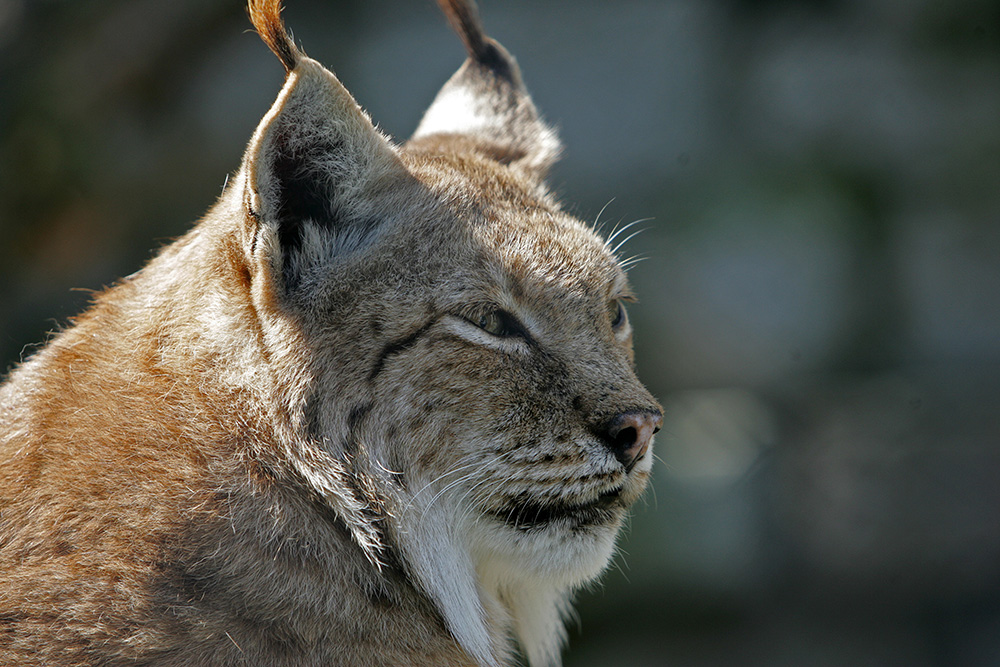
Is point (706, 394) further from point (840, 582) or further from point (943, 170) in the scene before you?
point (943, 170)

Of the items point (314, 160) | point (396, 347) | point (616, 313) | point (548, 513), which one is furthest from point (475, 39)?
point (548, 513)

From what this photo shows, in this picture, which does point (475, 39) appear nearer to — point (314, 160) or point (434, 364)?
point (314, 160)

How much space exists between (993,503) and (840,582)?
131 cm

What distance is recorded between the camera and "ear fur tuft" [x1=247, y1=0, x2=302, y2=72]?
2.24 m

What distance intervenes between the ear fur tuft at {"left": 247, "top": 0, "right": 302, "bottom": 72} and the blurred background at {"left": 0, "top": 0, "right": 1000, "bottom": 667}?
492 cm

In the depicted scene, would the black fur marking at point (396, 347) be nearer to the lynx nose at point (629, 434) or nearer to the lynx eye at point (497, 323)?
the lynx eye at point (497, 323)

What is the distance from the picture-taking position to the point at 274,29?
88.4 inches

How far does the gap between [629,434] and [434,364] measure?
0.61 m

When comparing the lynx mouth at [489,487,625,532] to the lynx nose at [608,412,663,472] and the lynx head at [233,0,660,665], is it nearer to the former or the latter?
the lynx head at [233,0,660,665]

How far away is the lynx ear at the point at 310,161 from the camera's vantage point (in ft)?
7.52

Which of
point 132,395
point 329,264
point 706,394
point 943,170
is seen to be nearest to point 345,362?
point 329,264

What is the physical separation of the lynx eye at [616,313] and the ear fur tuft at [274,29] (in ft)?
4.47

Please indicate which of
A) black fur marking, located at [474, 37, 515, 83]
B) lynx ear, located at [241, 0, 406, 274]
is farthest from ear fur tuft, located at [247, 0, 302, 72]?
black fur marking, located at [474, 37, 515, 83]

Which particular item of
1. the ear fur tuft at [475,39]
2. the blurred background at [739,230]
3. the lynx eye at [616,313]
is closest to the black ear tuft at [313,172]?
the lynx eye at [616,313]
